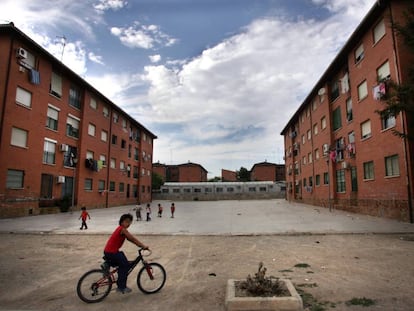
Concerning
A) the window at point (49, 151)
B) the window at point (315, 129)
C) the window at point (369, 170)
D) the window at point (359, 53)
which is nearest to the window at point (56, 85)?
the window at point (49, 151)

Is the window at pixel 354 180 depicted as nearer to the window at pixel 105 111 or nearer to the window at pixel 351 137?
the window at pixel 351 137

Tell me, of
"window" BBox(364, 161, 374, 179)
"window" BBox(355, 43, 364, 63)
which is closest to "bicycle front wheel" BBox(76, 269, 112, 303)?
"window" BBox(364, 161, 374, 179)

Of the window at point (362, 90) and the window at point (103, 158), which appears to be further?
the window at point (103, 158)

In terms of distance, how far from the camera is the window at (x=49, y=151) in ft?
77.1

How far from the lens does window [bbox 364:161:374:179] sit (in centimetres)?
1931

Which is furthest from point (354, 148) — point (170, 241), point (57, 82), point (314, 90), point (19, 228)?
point (57, 82)

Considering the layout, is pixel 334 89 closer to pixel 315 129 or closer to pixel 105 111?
pixel 315 129

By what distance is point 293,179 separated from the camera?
4478 cm

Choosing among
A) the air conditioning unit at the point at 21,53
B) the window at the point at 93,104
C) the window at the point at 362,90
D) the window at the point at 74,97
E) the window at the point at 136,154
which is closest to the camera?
the air conditioning unit at the point at 21,53

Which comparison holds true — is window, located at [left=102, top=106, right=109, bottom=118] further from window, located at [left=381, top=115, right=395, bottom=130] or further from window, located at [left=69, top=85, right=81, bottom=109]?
window, located at [left=381, top=115, right=395, bottom=130]

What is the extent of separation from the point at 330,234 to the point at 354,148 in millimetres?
11855

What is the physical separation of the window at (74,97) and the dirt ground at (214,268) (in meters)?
18.0

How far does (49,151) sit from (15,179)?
4.51 meters

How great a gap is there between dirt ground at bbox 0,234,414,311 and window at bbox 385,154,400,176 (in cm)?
622
